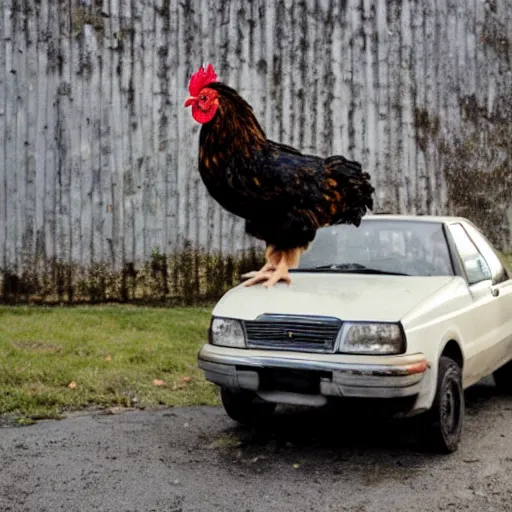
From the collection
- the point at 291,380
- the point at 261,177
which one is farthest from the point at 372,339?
the point at 261,177

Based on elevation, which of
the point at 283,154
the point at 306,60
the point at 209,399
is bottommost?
the point at 209,399

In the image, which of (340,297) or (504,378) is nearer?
(340,297)

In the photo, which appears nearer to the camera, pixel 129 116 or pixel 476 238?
pixel 476 238

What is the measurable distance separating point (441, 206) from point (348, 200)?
4969mm

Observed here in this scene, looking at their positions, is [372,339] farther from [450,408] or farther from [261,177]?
[261,177]

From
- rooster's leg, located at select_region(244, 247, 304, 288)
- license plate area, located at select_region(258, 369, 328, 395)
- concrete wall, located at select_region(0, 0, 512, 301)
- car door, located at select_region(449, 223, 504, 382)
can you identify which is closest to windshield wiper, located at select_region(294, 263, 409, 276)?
rooster's leg, located at select_region(244, 247, 304, 288)

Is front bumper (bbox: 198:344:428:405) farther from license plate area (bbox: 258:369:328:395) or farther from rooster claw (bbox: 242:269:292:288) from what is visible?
rooster claw (bbox: 242:269:292:288)

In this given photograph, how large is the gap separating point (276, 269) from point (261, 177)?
679 millimetres

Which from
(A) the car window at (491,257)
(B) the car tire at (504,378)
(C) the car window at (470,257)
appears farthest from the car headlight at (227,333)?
(B) the car tire at (504,378)

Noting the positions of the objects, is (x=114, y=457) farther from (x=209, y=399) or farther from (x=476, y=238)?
(x=476, y=238)

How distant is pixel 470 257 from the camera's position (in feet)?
20.1

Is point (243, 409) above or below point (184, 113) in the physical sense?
below

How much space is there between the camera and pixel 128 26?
9.76 metres

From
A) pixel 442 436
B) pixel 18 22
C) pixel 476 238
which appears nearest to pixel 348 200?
pixel 476 238
